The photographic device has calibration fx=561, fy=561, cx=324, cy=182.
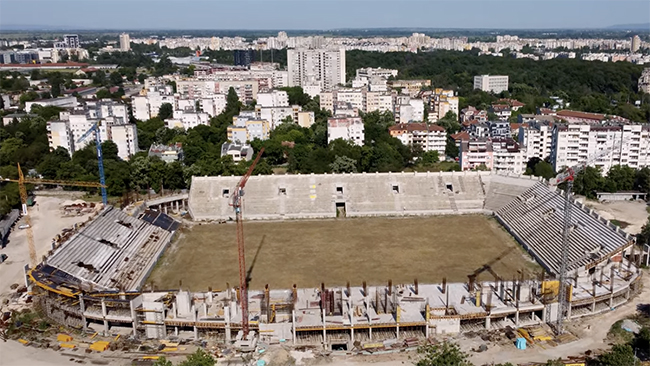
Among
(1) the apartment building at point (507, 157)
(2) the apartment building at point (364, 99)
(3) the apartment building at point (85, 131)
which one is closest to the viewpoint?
(1) the apartment building at point (507, 157)

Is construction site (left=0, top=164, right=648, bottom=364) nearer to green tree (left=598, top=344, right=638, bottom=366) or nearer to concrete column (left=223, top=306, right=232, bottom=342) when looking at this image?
concrete column (left=223, top=306, right=232, bottom=342)

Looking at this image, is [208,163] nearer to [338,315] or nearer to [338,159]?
[338,159]

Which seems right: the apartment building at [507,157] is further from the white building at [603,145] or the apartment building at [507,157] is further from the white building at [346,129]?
the white building at [346,129]

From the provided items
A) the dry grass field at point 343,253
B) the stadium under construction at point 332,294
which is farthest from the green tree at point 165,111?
the dry grass field at point 343,253

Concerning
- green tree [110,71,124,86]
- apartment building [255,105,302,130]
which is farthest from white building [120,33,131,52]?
apartment building [255,105,302,130]

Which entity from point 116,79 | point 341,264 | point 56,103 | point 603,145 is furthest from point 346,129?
point 116,79

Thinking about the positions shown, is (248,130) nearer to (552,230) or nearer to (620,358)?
(552,230)
